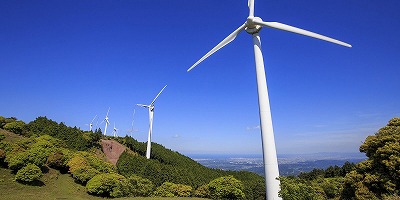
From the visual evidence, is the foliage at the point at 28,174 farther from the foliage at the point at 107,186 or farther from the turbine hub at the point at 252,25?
the turbine hub at the point at 252,25

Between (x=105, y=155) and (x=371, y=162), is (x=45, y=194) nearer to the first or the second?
(x=105, y=155)

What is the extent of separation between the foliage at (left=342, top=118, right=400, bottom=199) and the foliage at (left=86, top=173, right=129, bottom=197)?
42.3 metres

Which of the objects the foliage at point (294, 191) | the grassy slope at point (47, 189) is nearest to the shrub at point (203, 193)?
the grassy slope at point (47, 189)

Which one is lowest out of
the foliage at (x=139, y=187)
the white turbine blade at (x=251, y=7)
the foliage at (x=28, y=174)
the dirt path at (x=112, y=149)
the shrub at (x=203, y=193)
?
the shrub at (x=203, y=193)

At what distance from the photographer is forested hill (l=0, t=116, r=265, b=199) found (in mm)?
58969

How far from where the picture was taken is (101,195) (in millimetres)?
60375

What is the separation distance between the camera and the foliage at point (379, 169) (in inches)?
1137

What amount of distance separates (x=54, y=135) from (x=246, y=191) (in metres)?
59.9

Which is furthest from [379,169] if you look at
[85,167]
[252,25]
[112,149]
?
[112,149]

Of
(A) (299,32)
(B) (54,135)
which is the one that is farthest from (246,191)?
(B) (54,135)

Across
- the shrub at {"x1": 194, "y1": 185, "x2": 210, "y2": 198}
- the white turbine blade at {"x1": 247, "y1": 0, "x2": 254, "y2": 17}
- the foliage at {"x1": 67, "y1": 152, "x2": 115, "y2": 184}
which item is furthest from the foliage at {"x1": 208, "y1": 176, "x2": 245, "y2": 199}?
the white turbine blade at {"x1": 247, "y1": 0, "x2": 254, "y2": 17}

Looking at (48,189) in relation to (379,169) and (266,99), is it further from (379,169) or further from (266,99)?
(379,169)

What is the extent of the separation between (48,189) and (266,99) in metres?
50.7

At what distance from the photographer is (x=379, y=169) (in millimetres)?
31156
